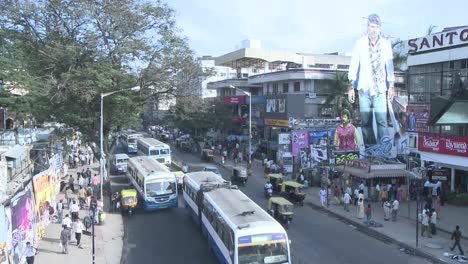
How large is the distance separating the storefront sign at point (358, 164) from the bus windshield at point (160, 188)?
13.5 m

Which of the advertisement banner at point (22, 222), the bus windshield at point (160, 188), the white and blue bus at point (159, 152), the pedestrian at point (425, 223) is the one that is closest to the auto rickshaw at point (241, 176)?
the white and blue bus at point (159, 152)

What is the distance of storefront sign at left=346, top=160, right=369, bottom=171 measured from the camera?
→ 31.8 metres

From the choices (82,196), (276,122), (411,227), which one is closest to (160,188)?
(82,196)

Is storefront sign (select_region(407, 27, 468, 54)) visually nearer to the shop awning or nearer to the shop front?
the shop front

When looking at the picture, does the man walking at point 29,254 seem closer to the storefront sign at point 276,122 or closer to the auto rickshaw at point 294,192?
the auto rickshaw at point 294,192

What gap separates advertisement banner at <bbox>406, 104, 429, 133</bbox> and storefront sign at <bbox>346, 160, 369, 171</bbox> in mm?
6005

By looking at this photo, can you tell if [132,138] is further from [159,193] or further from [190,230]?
[190,230]

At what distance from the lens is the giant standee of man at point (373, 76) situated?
4353 cm

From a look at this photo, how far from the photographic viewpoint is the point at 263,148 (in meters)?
55.1

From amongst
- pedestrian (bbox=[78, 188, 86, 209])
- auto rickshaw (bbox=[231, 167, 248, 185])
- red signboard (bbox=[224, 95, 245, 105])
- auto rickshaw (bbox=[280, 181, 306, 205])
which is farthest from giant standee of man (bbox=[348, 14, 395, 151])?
pedestrian (bbox=[78, 188, 86, 209])

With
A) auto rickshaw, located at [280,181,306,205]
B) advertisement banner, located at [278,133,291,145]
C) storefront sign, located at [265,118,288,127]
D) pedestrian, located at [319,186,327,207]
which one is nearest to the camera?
pedestrian, located at [319,186,327,207]

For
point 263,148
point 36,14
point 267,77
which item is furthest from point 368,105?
point 36,14

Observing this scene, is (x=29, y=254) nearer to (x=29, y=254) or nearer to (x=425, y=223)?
(x=29, y=254)

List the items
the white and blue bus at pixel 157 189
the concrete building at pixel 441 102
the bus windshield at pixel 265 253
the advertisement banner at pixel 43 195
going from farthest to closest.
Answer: the concrete building at pixel 441 102 → the white and blue bus at pixel 157 189 → the advertisement banner at pixel 43 195 → the bus windshield at pixel 265 253
